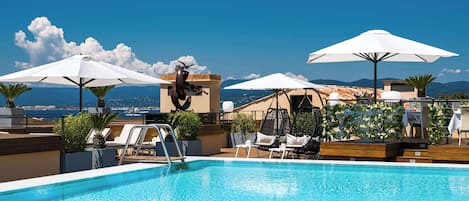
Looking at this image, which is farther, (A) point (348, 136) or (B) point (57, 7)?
(B) point (57, 7)

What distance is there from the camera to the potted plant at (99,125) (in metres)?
10.8

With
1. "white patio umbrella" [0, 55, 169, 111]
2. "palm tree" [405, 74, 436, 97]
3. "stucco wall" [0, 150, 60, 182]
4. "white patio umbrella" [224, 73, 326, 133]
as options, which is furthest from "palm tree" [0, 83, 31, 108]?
"palm tree" [405, 74, 436, 97]

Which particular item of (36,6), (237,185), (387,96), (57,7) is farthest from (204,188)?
(36,6)

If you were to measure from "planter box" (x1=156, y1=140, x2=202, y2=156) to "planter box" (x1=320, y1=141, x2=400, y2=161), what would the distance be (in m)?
3.39

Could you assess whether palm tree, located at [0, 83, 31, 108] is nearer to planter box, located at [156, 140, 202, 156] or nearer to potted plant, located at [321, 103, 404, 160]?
planter box, located at [156, 140, 202, 156]

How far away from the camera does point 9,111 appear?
1398 cm

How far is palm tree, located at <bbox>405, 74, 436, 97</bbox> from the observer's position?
23109 millimetres

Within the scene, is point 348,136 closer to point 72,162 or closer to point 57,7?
point 72,162

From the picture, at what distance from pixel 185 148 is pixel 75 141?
375cm

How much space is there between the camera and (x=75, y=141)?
1031 cm

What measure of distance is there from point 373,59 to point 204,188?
17.1ft

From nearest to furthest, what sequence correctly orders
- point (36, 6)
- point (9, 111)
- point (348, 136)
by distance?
point (348, 136), point (9, 111), point (36, 6)

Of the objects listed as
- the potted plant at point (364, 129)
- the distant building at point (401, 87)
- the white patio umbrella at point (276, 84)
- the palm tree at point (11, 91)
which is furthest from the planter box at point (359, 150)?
the distant building at point (401, 87)

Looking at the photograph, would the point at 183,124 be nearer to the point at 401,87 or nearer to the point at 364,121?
A: the point at 364,121
